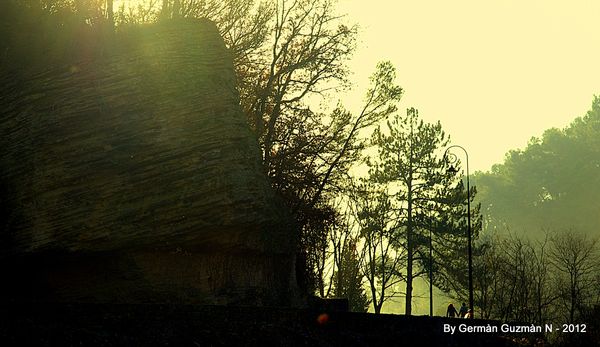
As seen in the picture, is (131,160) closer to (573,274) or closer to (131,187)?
(131,187)

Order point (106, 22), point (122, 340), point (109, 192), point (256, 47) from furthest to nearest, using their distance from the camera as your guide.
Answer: point (256, 47)
point (106, 22)
point (109, 192)
point (122, 340)

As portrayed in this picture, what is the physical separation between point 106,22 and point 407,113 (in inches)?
1291

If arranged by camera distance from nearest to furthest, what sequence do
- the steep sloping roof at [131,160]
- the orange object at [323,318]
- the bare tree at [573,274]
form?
the orange object at [323,318], the steep sloping roof at [131,160], the bare tree at [573,274]

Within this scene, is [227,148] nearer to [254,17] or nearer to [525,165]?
[254,17]

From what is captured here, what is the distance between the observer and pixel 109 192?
620 inches

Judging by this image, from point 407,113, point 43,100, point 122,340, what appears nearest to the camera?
point 122,340

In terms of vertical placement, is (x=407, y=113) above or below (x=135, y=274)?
above

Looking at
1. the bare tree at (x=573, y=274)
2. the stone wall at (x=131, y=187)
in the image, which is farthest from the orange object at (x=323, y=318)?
the bare tree at (x=573, y=274)

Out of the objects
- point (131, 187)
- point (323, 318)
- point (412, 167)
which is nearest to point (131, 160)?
point (131, 187)

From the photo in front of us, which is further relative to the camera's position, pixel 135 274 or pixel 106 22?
pixel 106 22

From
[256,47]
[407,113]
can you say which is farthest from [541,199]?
[256,47]

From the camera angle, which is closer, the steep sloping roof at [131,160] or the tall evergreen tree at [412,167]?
the steep sloping roof at [131,160]

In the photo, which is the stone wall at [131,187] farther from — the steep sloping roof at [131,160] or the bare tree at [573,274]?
the bare tree at [573,274]

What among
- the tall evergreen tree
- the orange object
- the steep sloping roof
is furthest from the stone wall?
the tall evergreen tree
